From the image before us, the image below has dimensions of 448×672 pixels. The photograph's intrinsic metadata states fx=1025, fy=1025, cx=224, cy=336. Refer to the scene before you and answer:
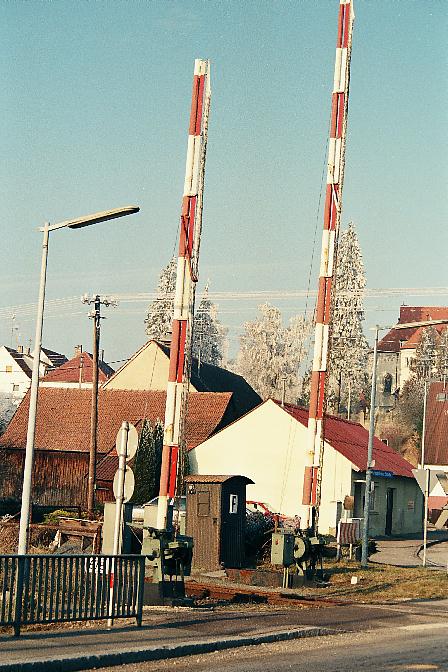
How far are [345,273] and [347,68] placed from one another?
85023 mm

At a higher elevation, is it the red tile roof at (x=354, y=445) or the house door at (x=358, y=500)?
the red tile roof at (x=354, y=445)

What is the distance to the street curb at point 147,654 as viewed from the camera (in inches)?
446

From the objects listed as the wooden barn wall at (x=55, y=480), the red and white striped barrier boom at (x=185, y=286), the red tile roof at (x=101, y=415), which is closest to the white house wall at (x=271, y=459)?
the red tile roof at (x=101, y=415)

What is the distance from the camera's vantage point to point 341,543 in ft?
103

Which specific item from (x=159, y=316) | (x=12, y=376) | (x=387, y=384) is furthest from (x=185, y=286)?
(x=387, y=384)

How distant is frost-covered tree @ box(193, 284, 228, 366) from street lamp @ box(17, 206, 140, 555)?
332ft

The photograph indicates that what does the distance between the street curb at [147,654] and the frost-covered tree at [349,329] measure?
91.6m

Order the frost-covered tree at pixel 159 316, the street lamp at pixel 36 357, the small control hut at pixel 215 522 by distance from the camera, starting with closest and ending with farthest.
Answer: the street lamp at pixel 36 357 < the small control hut at pixel 215 522 < the frost-covered tree at pixel 159 316

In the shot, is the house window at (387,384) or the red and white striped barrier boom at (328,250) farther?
the house window at (387,384)

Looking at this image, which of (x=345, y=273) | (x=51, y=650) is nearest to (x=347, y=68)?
(x=51, y=650)

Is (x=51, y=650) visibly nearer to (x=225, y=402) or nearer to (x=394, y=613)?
(x=394, y=613)

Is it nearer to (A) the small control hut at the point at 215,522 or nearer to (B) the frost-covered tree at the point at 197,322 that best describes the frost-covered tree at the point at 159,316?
(B) the frost-covered tree at the point at 197,322

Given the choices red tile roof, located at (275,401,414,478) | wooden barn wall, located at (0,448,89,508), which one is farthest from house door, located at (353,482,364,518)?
wooden barn wall, located at (0,448,89,508)

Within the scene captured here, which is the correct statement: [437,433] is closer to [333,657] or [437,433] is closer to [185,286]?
[185,286]
